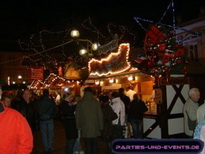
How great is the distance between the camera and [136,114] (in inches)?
393

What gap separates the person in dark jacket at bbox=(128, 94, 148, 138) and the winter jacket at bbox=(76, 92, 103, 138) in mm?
2668

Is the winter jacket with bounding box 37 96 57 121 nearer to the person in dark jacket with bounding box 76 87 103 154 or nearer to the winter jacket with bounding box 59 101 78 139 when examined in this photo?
the winter jacket with bounding box 59 101 78 139

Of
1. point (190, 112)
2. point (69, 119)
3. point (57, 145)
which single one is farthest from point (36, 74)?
point (190, 112)

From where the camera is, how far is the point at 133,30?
3012cm

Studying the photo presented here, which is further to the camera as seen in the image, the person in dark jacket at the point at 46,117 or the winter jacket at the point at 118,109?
the person in dark jacket at the point at 46,117

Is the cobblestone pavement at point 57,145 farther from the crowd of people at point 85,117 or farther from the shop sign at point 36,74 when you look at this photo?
the shop sign at point 36,74

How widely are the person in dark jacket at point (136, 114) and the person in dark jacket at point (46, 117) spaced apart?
2.69m

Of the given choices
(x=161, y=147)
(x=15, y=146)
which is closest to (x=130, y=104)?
(x=15, y=146)

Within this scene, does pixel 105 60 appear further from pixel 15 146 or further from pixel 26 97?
pixel 15 146

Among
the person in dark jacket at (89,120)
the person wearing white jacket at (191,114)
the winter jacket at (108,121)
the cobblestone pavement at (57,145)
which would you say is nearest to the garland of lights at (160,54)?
the winter jacket at (108,121)

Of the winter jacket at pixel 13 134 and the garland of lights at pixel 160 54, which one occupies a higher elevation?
the garland of lights at pixel 160 54

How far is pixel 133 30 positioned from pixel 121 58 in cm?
1740

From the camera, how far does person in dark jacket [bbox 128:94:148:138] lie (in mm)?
9883

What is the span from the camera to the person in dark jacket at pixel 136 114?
32.4 ft
